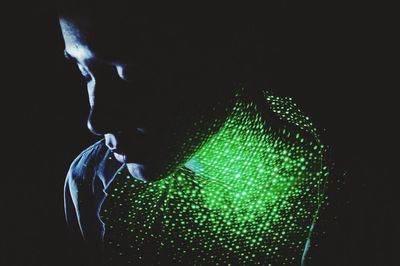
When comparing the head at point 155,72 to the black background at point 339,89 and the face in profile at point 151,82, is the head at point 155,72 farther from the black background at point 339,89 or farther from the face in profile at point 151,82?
the black background at point 339,89

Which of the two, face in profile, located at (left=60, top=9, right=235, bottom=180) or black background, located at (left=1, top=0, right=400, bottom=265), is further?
black background, located at (left=1, top=0, right=400, bottom=265)

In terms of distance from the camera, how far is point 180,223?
101cm

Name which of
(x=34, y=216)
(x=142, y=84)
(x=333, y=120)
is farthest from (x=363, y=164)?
(x=34, y=216)

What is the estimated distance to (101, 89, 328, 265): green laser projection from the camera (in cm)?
90

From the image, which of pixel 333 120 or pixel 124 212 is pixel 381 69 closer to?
pixel 333 120

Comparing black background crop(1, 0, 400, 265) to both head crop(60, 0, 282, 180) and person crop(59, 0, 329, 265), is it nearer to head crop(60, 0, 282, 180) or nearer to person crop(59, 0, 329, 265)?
person crop(59, 0, 329, 265)

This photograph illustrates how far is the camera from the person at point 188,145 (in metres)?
0.67

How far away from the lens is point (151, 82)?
0.71 meters

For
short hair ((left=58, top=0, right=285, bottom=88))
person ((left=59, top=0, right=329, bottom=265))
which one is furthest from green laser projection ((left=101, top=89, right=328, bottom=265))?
short hair ((left=58, top=0, right=285, bottom=88))

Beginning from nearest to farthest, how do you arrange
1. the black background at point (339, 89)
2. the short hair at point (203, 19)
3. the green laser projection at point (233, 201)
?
the short hair at point (203, 19)
the green laser projection at point (233, 201)
the black background at point (339, 89)

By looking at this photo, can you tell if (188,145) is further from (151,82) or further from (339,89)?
(339,89)

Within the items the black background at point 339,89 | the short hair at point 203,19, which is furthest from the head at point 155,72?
the black background at point 339,89

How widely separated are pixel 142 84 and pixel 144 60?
6cm

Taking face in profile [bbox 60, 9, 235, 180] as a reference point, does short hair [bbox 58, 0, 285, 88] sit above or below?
above
